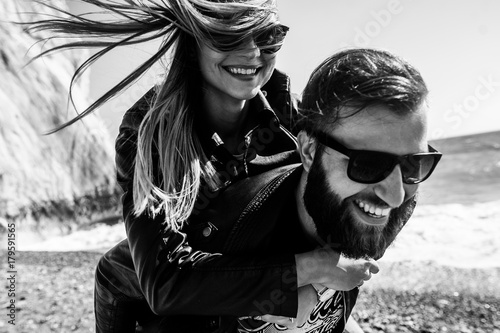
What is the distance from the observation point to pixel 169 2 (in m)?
2.58

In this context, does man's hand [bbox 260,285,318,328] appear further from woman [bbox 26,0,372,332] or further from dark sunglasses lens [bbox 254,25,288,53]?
dark sunglasses lens [bbox 254,25,288,53]

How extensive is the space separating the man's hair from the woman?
574 millimetres

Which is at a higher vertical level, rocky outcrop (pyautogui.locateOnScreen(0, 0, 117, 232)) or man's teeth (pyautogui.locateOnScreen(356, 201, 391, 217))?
man's teeth (pyautogui.locateOnScreen(356, 201, 391, 217))

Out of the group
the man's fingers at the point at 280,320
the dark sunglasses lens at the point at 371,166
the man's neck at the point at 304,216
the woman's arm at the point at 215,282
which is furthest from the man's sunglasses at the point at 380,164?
the man's fingers at the point at 280,320

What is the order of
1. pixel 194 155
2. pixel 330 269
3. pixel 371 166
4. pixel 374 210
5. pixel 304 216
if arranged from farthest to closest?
pixel 194 155, pixel 304 216, pixel 330 269, pixel 374 210, pixel 371 166

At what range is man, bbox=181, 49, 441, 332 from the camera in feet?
6.07

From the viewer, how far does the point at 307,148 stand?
213 centimetres

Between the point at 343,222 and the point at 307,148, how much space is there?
373 mm

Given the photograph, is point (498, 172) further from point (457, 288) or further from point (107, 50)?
point (107, 50)

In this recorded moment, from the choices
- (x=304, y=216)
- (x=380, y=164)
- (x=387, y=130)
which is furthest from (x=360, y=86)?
(x=304, y=216)

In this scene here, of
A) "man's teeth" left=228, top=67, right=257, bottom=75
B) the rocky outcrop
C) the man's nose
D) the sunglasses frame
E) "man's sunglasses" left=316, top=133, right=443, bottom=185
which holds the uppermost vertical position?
the sunglasses frame

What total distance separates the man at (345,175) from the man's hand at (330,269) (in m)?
0.03

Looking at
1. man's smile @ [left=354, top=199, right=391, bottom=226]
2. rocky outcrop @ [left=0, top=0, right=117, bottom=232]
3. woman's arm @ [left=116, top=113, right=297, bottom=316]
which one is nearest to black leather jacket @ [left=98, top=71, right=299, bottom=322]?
woman's arm @ [left=116, top=113, right=297, bottom=316]

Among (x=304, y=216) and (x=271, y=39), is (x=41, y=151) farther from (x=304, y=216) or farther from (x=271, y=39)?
(x=304, y=216)
